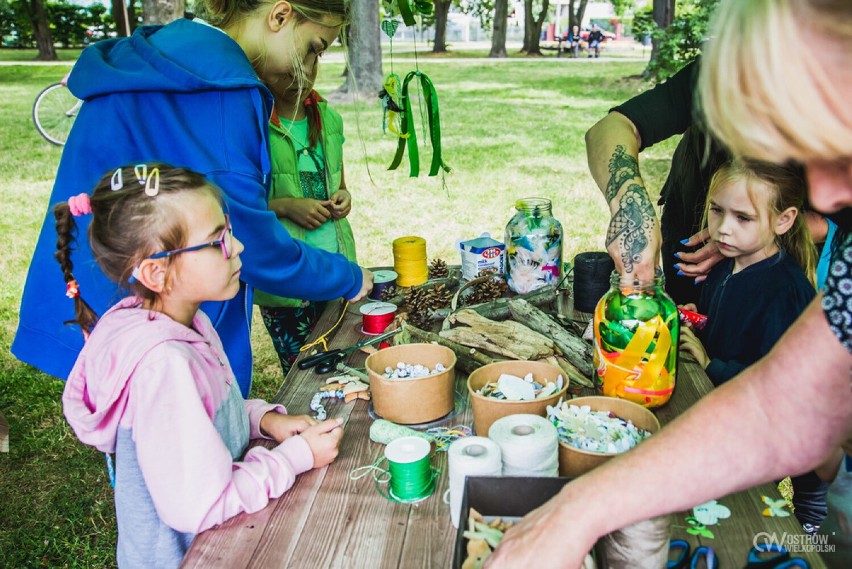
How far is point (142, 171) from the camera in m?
1.54

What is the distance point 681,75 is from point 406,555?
207 centimetres

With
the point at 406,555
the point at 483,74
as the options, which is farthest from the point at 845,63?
the point at 483,74

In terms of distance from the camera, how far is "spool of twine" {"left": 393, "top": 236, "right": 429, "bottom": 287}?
106 inches

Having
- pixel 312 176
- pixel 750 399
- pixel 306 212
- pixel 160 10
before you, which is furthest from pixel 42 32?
pixel 750 399

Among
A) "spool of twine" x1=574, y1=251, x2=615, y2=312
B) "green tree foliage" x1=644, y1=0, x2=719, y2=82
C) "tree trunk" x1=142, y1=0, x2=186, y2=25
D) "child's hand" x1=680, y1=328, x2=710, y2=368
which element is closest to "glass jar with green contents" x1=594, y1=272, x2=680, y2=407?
"child's hand" x1=680, y1=328, x2=710, y2=368

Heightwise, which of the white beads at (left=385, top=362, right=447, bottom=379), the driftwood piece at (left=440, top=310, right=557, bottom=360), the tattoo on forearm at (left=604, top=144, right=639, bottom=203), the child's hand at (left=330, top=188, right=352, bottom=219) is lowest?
the driftwood piece at (left=440, top=310, right=557, bottom=360)

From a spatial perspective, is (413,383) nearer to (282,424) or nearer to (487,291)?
(282,424)

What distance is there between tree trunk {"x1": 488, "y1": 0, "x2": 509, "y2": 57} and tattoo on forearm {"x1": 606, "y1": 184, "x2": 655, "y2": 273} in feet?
94.8

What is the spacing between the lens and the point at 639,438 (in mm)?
1359

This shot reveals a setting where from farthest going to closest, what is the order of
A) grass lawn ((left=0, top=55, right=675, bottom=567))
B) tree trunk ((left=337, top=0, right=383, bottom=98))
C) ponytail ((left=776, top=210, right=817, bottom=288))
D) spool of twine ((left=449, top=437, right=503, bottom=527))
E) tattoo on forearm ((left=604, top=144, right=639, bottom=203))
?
tree trunk ((left=337, top=0, right=383, bottom=98)), grass lawn ((left=0, top=55, right=675, bottom=567)), ponytail ((left=776, top=210, right=817, bottom=288)), tattoo on forearm ((left=604, top=144, right=639, bottom=203)), spool of twine ((left=449, top=437, right=503, bottom=527))

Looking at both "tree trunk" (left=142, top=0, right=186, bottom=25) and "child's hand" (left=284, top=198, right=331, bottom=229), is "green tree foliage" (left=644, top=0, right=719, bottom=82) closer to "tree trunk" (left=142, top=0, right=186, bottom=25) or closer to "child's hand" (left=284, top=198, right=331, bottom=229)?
"tree trunk" (left=142, top=0, right=186, bottom=25)

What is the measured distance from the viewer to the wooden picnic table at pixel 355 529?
121cm

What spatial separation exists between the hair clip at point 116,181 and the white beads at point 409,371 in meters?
0.75

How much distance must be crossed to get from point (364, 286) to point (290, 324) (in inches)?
18.7
